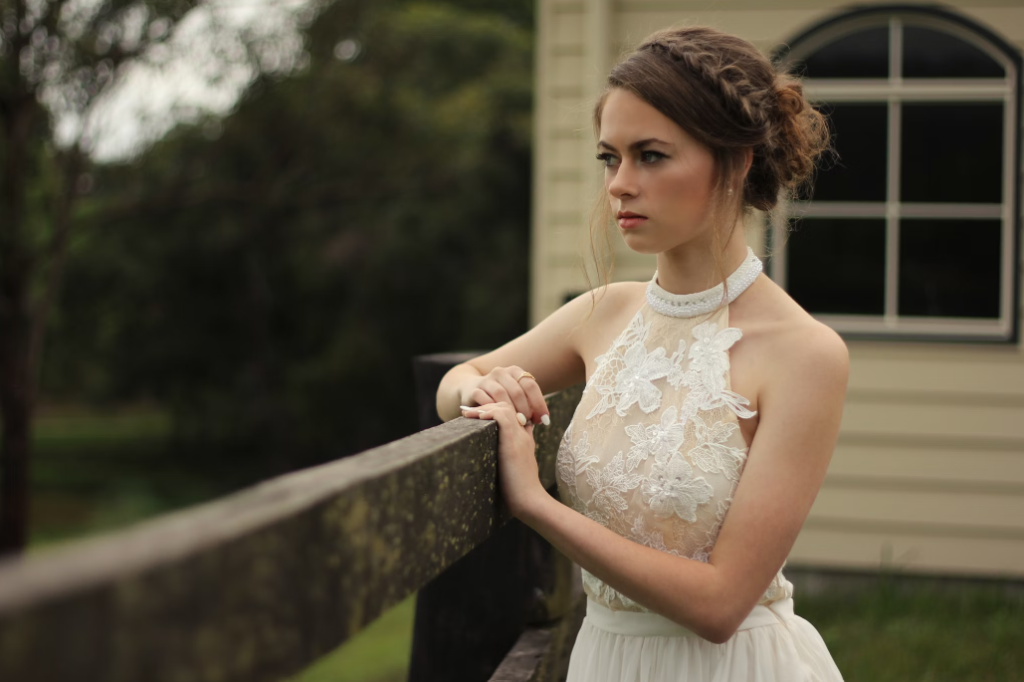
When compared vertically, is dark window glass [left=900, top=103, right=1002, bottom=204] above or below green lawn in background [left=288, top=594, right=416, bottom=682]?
above

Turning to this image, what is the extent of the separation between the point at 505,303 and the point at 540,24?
36.0 ft

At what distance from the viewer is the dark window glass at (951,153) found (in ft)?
18.1

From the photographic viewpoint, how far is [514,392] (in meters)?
1.67

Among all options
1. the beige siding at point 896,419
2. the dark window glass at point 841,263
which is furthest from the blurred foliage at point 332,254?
the dark window glass at point 841,263

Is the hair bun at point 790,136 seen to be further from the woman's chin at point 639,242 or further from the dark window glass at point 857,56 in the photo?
the dark window glass at point 857,56

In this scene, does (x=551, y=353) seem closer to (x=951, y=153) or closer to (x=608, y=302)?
(x=608, y=302)

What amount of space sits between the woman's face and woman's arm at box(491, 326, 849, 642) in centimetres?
29

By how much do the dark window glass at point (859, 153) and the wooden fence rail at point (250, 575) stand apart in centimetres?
471

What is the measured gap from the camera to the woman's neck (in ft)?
5.91

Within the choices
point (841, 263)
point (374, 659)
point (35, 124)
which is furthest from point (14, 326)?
point (841, 263)

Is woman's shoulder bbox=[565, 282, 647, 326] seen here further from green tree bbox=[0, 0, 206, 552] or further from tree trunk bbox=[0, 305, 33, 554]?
tree trunk bbox=[0, 305, 33, 554]

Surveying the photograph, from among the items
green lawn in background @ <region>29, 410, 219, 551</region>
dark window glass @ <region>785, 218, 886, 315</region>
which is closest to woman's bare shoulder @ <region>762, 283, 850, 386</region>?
dark window glass @ <region>785, 218, 886, 315</region>

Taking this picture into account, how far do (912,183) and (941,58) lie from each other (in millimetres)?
644

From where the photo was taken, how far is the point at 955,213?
557 centimetres
